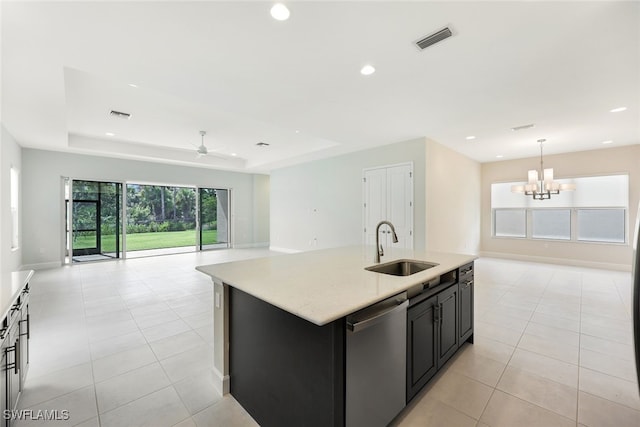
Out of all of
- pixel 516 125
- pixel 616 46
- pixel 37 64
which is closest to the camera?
pixel 616 46

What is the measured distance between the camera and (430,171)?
5.32 metres

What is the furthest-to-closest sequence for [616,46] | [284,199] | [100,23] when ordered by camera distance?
1. [284,199]
2. [616,46]
3. [100,23]

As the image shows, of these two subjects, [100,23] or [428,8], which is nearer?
[428,8]

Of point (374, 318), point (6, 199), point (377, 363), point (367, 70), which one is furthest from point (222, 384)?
point (6, 199)

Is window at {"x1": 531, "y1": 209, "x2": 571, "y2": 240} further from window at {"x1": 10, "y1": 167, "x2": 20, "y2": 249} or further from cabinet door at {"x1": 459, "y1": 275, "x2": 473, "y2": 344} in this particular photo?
window at {"x1": 10, "y1": 167, "x2": 20, "y2": 249}

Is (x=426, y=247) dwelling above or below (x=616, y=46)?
below

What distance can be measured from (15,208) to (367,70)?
24.4ft

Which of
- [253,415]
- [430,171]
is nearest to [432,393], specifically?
[253,415]

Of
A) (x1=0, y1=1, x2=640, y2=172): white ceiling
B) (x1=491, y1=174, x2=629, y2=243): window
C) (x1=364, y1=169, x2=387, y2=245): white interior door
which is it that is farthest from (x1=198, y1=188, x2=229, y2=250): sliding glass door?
(x1=491, y1=174, x2=629, y2=243): window

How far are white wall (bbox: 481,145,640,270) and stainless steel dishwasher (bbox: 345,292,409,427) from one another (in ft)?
23.7

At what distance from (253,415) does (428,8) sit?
120 inches

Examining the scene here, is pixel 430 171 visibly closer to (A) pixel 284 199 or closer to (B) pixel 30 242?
(A) pixel 284 199

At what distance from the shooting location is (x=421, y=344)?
185 cm

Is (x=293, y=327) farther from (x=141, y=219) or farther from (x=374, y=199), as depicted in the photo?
(x=141, y=219)
